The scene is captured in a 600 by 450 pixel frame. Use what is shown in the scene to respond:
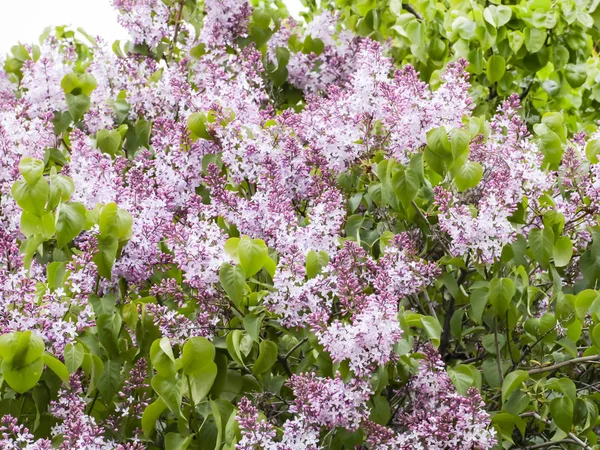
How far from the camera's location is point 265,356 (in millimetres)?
2045

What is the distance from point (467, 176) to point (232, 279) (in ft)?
2.23

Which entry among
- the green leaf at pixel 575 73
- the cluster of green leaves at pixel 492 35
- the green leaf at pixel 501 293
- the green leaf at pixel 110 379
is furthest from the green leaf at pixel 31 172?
the green leaf at pixel 575 73

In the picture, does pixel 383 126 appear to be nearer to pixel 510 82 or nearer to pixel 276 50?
pixel 276 50

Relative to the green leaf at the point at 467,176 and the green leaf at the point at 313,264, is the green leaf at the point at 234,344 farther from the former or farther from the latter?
the green leaf at the point at 467,176

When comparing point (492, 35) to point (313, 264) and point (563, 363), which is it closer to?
point (563, 363)

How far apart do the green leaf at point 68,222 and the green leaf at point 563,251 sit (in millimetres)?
1237

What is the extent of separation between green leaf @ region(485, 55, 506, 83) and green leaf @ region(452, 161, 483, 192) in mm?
1919

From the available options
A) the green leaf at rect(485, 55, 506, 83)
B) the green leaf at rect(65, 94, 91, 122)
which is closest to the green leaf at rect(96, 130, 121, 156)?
the green leaf at rect(65, 94, 91, 122)

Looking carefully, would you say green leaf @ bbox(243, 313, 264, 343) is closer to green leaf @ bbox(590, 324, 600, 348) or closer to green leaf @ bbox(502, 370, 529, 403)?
green leaf @ bbox(502, 370, 529, 403)

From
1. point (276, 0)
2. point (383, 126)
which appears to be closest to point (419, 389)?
point (383, 126)

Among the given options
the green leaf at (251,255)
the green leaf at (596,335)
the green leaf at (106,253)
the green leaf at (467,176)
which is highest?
the green leaf at (106,253)

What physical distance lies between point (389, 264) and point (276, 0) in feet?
9.72

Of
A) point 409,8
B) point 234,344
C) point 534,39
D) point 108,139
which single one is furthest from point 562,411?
point 409,8

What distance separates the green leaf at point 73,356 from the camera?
1940mm
